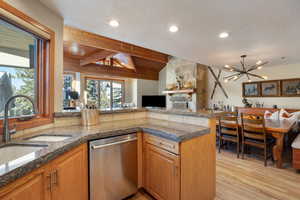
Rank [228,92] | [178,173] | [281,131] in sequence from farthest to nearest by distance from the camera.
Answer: [228,92]
[281,131]
[178,173]

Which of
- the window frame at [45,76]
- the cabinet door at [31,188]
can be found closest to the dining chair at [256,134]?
the cabinet door at [31,188]

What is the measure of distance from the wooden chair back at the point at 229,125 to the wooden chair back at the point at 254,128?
0.47 ft

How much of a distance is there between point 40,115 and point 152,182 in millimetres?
1541

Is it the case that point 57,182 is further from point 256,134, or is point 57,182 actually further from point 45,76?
point 256,134

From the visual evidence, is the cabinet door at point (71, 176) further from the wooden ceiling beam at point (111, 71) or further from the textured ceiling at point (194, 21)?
the wooden ceiling beam at point (111, 71)

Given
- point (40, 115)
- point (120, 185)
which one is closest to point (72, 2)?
point (40, 115)

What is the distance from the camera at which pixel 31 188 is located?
84 centimetres

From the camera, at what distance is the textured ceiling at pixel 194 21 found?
5.65 ft

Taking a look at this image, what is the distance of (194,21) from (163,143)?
71.7 inches

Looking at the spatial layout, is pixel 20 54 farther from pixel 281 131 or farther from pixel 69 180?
pixel 281 131

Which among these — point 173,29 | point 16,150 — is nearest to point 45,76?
point 16,150


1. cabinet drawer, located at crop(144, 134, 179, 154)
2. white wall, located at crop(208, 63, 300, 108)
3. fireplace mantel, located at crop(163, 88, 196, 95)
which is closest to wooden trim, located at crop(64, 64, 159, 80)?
fireplace mantel, located at crop(163, 88, 196, 95)

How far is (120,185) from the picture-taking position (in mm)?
1634

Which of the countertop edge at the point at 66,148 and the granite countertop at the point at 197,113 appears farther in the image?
the granite countertop at the point at 197,113
